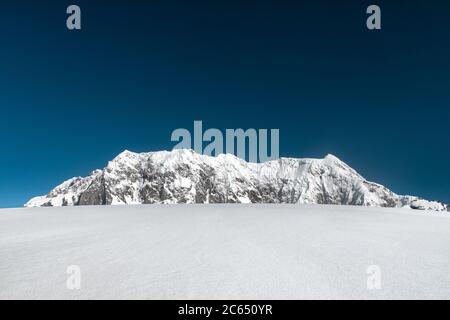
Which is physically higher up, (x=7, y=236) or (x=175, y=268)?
(x=175, y=268)

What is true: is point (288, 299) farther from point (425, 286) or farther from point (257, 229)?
point (257, 229)

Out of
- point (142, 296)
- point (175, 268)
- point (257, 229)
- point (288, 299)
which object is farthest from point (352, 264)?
point (257, 229)

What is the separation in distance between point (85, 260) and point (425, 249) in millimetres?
6653

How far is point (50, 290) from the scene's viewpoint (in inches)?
163

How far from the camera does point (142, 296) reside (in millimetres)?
3932

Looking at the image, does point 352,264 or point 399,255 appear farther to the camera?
point 399,255
